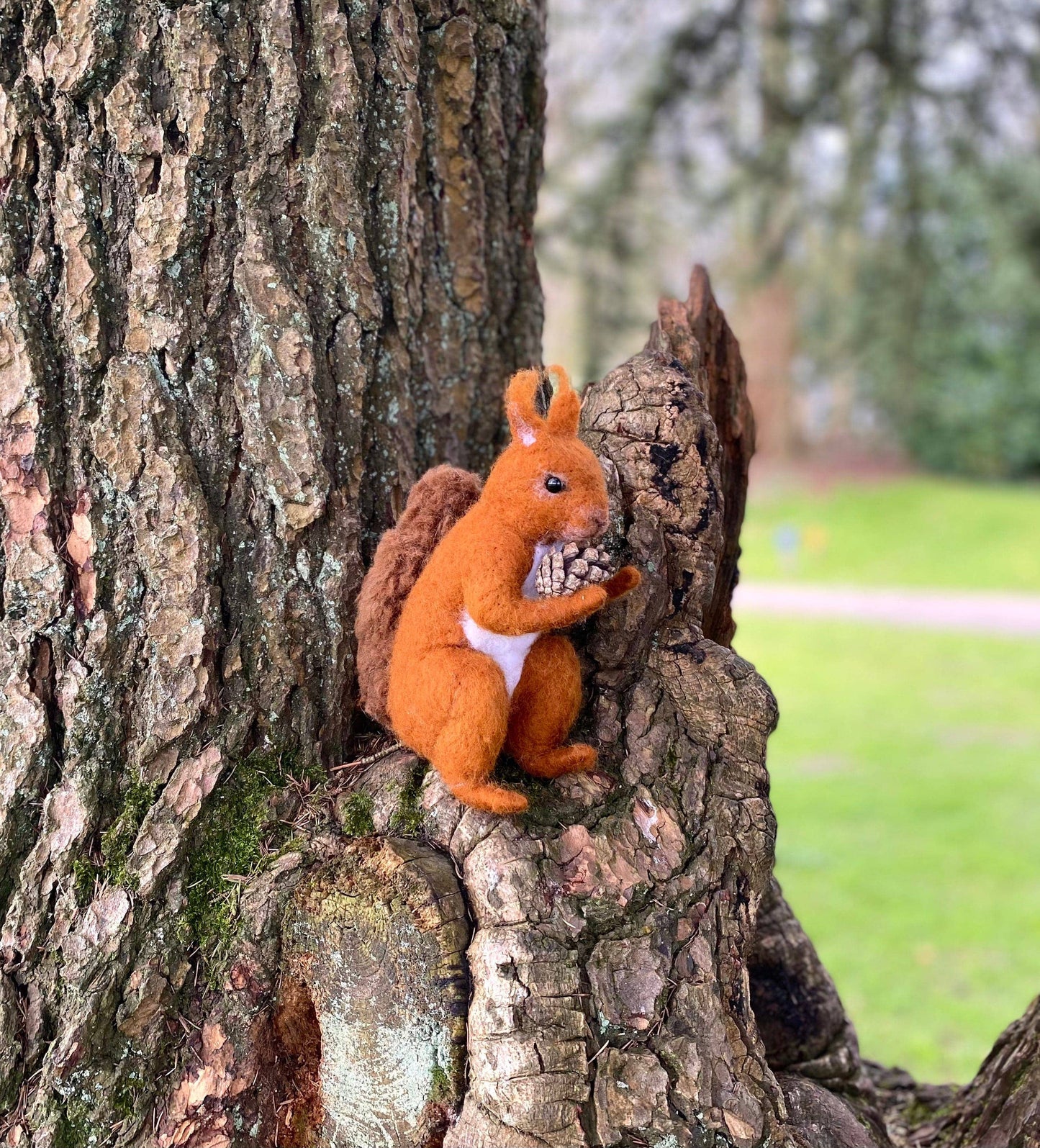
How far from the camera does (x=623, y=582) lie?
1.43 m

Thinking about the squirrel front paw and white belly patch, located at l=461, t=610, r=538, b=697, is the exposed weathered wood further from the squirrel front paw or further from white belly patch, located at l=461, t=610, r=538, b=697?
the squirrel front paw

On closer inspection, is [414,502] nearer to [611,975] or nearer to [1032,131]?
[611,975]

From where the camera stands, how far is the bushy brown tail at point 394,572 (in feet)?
4.94

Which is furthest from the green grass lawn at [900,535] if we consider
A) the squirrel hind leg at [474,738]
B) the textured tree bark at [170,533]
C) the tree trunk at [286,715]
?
the squirrel hind leg at [474,738]

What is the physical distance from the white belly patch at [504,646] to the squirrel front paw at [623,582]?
0.12 meters

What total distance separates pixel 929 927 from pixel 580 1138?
11.8 ft

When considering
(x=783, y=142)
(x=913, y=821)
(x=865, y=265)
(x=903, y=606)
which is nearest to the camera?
(x=783, y=142)

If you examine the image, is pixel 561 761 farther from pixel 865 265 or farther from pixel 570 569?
pixel 865 265

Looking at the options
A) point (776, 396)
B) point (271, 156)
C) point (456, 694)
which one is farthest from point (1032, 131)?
point (776, 396)

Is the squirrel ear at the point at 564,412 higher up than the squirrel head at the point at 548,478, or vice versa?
the squirrel ear at the point at 564,412

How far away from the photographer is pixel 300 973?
4.58 feet

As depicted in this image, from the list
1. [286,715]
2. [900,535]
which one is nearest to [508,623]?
[286,715]

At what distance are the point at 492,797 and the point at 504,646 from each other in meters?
0.20

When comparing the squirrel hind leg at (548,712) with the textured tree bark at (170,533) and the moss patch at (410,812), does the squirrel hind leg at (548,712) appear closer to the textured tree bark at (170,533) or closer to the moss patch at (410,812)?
the moss patch at (410,812)
